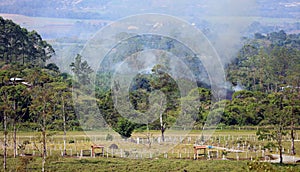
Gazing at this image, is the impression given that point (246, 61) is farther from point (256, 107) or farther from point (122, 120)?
point (122, 120)

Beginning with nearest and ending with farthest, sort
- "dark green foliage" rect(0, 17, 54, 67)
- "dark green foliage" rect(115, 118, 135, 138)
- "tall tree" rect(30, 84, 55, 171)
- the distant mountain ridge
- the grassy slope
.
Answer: the grassy slope
"tall tree" rect(30, 84, 55, 171)
"dark green foliage" rect(115, 118, 135, 138)
"dark green foliage" rect(0, 17, 54, 67)
the distant mountain ridge

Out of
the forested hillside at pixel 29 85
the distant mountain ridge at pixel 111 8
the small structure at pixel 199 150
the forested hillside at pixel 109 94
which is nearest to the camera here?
the small structure at pixel 199 150

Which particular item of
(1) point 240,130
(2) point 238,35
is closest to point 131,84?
(1) point 240,130

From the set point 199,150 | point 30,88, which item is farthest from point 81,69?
point 199,150

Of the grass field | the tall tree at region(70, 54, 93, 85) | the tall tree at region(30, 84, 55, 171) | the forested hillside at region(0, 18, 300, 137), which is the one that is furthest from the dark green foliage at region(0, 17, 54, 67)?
the tall tree at region(30, 84, 55, 171)

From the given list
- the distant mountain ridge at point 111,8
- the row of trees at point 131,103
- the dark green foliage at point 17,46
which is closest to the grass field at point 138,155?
the row of trees at point 131,103

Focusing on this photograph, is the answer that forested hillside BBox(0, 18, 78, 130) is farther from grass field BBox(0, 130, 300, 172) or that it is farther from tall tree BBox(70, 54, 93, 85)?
grass field BBox(0, 130, 300, 172)

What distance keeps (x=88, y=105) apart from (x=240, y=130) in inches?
341

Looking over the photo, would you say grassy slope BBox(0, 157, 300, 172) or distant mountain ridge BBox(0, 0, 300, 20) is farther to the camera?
distant mountain ridge BBox(0, 0, 300, 20)

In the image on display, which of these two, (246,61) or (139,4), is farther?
(139,4)

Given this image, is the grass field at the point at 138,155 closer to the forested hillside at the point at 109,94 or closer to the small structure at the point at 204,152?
the small structure at the point at 204,152

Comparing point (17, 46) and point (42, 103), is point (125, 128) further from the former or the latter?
point (17, 46)

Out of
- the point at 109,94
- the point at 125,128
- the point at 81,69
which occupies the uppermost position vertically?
the point at 81,69

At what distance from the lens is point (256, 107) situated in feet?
102
